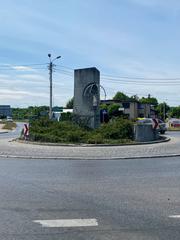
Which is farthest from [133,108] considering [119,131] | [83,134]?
[83,134]

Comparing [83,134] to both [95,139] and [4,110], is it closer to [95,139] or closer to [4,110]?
[95,139]

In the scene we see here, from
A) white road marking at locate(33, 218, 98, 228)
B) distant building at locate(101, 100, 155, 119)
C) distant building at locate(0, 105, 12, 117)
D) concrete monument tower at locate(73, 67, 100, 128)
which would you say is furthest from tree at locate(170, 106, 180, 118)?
white road marking at locate(33, 218, 98, 228)

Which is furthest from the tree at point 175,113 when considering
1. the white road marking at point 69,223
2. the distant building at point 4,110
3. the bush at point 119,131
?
the white road marking at point 69,223

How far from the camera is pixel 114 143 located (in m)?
22.3

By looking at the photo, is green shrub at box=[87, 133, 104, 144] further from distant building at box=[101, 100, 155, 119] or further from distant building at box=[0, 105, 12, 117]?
distant building at box=[0, 105, 12, 117]

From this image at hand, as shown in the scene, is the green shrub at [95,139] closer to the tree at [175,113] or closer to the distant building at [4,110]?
the distant building at [4,110]

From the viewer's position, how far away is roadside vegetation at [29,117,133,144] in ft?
76.1

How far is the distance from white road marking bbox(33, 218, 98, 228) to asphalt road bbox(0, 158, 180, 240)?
11cm

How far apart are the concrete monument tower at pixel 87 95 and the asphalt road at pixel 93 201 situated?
54.2ft

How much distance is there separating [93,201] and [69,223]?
5.40 ft

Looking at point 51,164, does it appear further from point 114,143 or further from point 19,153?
point 114,143

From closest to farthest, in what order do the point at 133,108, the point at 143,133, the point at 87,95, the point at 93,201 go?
the point at 93,201
the point at 143,133
the point at 87,95
the point at 133,108

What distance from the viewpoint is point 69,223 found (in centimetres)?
612

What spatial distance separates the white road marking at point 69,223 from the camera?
6.02m
